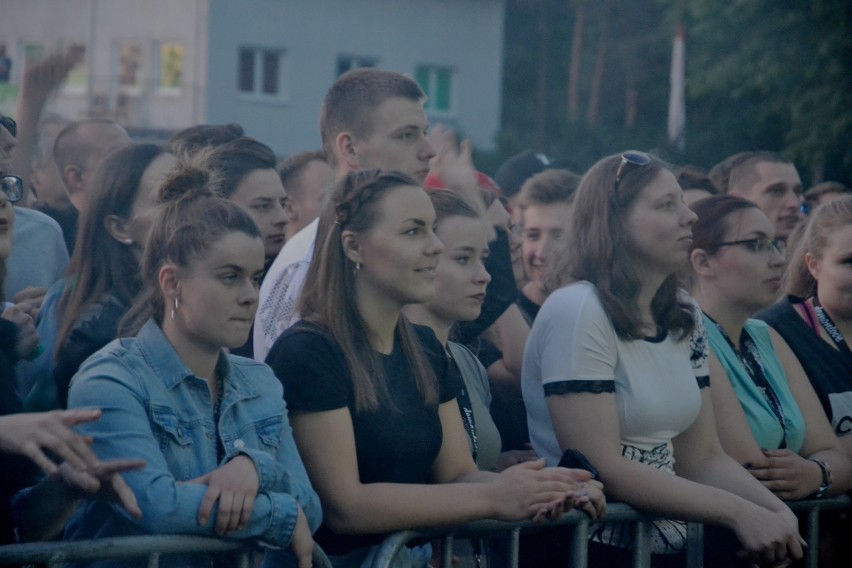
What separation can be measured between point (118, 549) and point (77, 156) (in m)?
3.46

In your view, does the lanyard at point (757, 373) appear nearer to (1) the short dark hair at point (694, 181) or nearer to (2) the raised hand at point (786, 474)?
(2) the raised hand at point (786, 474)

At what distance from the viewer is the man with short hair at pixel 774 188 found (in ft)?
25.2

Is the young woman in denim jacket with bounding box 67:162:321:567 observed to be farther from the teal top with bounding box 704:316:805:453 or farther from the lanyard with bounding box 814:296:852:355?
the lanyard with bounding box 814:296:852:355

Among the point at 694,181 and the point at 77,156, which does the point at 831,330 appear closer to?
the point at 694,181

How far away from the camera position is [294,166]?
21.9ft

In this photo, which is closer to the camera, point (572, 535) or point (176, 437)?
point (176, 437)

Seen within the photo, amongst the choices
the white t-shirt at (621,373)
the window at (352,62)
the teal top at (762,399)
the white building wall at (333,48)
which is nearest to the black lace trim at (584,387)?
the white t-shirt at (621,373)

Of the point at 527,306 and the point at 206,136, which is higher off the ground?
the point at 206,136

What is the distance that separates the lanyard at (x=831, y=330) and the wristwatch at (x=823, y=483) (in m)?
0.89

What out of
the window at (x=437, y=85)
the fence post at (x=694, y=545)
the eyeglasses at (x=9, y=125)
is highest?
the window at (x=437, y=85)

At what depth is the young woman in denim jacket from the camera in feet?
10.4

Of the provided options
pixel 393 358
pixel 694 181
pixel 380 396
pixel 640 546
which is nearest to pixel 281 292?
pixel 393 358

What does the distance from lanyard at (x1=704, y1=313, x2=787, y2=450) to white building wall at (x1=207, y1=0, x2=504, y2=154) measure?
27468mm

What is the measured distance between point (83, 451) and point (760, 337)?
10.9 feet
